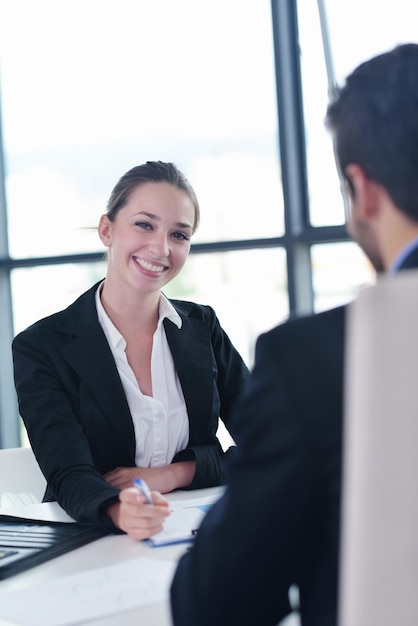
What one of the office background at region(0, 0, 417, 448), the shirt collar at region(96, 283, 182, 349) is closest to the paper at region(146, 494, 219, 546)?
the shirt collar at region(96, 283, 182, 349)

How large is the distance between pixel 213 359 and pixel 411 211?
5.69 ft

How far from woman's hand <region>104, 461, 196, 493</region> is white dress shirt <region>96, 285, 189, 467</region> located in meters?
0.15

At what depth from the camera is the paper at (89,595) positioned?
1335 millimetres

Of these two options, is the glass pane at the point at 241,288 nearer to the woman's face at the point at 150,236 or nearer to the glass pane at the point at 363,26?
the glass pane at the point at 363,26

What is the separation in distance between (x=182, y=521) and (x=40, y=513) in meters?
0.39

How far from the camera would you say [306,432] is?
0.85 metres

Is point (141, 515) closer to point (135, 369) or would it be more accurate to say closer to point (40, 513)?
point (40, 513)

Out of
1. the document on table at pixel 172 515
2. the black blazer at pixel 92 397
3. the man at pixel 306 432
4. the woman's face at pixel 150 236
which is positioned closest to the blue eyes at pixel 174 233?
the woman's face at pixel 150 236

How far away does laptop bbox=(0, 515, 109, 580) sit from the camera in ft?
5.29

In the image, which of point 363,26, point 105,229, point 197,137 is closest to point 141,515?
point 105,229

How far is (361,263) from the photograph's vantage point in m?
4.38

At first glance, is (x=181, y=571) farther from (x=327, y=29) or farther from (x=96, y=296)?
(x=327, y=29)

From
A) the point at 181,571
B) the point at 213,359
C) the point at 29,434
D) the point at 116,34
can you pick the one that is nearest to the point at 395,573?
the point at 181,571

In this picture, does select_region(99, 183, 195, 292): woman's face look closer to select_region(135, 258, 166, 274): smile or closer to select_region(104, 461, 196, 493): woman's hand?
select_region(135, 258, 166, 274): smile
